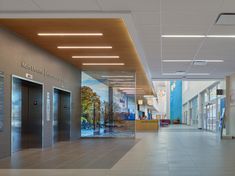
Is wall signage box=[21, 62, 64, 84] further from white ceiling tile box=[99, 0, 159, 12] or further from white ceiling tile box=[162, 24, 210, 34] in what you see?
white ceiling tile box=[99, 0, 159, 12]

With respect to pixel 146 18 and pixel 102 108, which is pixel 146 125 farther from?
pixel 146 18

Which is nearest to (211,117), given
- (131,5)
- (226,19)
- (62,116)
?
(62,116)

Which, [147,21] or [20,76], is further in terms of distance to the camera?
[20,76]

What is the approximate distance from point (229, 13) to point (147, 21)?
1762mm

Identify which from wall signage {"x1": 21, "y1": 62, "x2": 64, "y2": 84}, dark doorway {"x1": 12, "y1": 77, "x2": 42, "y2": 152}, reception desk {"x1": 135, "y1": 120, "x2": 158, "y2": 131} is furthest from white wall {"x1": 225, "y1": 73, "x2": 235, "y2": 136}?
dark doorway {"x1": 12, "y1": 77, "x2": 42, "y2": 152}

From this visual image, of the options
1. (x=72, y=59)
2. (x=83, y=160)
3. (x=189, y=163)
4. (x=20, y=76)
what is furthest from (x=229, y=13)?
(x=72, y=59)

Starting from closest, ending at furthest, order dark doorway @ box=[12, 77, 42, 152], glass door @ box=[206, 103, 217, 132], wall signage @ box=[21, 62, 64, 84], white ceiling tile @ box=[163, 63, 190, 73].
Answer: wall signage @ box=[21, 62, 64, 84]
dark doorway @ box=[12, 77, 42, 152]
white ceiling tile @ box=[163, 63, 190, 73]
glass door @ box=[206, 103, 217, 132]

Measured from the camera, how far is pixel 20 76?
1084 centimetres

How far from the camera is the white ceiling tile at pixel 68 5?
712 centimetres

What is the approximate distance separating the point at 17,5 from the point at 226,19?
13.9 feet

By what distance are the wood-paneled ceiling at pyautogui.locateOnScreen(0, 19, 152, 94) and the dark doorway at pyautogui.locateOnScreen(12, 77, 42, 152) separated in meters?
1.38

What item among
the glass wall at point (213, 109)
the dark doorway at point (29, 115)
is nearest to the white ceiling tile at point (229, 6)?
the dark doorway at point (29, 115)

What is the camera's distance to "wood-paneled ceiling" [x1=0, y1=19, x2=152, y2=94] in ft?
30.2

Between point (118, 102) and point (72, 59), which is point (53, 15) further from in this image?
point (118, 102)
